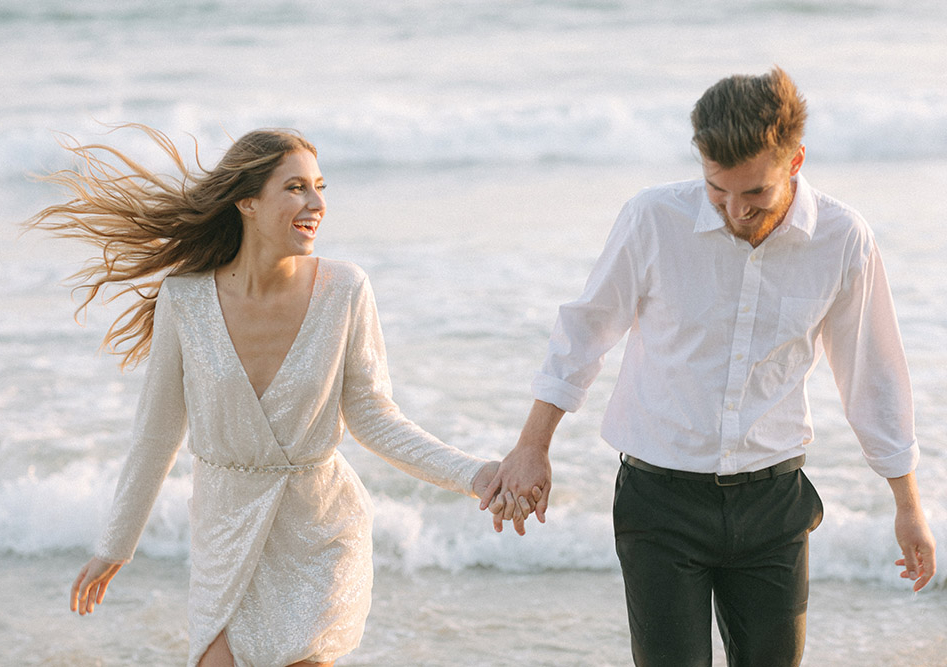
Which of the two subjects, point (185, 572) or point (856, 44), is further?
point (856, 44)

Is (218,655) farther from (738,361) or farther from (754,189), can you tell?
(754,189)

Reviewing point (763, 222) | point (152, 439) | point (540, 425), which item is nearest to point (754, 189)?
point (763, 222)

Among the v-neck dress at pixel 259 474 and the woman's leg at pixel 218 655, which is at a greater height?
the v-neck dress at pixel 259 474

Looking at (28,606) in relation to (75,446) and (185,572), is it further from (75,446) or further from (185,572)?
(75,446)

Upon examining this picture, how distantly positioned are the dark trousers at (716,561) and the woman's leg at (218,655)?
1068 millimetres

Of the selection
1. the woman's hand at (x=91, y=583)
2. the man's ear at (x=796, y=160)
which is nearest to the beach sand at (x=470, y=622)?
the woman's hand at (x=91, y=583)

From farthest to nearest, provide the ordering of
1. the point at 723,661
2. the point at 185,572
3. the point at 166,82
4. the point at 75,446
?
the point at 166,82
the point at 75,446
the point at 185,572
the point at 723,661

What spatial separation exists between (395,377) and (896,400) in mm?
4494

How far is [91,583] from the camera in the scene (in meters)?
3.00

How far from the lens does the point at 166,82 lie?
18344 millimetres

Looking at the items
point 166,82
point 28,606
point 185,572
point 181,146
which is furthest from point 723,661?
point 166,82

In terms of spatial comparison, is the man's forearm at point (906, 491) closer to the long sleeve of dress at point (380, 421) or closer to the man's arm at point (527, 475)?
the man's arm at point (527, 475)

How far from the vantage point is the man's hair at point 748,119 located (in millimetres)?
2445

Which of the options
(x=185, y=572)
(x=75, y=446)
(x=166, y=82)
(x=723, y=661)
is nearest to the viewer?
(x=723, y=661)
